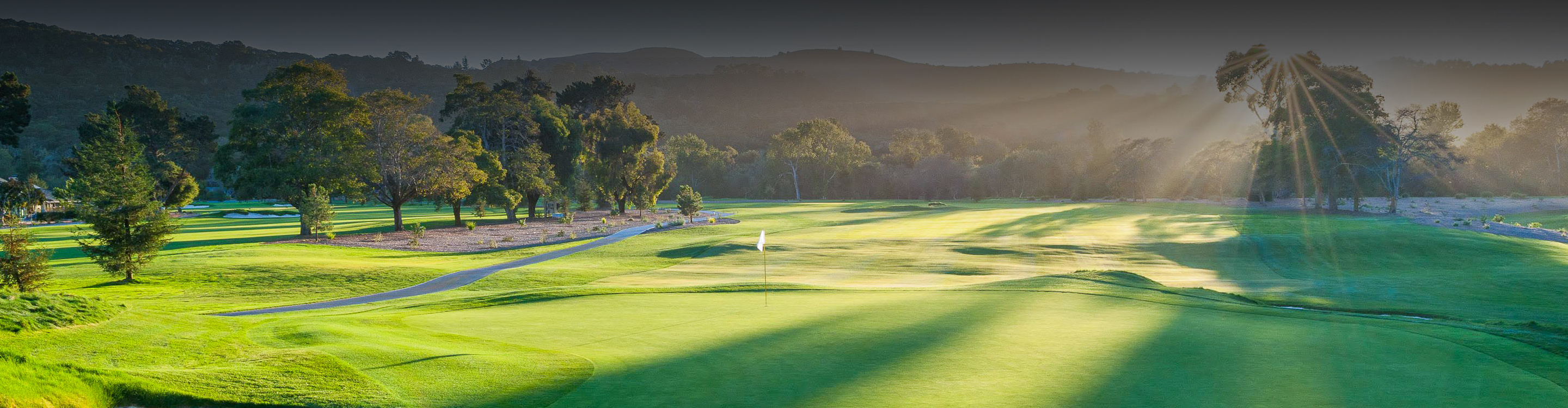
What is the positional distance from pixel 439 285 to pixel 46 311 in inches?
515

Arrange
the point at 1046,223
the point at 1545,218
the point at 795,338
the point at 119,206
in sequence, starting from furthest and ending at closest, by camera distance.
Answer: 1. the point at 1046,223
2. the point at 1545,218
3. the point at 119,206
4. the point at 795,338

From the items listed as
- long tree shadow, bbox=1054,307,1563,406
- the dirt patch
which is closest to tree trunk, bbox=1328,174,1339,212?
the dirt patch

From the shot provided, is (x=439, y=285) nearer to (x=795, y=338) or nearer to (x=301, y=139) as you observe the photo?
(x=795, y=338)

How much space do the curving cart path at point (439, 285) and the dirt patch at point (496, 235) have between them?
12.1 ft

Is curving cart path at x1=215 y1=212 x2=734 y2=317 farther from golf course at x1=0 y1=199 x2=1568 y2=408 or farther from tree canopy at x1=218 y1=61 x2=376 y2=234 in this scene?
tree canopy at x1=218 y1=61 x2=376 y2=234

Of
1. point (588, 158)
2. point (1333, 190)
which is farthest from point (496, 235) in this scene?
point (1333, 190)

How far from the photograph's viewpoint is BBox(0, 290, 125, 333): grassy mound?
22.9 ft

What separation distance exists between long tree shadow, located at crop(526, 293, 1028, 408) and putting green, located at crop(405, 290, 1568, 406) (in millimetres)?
25

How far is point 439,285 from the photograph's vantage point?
66.9 feet

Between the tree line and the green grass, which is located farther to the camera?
the green grass

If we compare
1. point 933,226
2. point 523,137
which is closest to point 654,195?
point 523,137

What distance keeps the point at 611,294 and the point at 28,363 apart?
993cm

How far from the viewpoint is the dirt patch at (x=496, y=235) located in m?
32.8

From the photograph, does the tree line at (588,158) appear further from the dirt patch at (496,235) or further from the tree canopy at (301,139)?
the dirt patch at (496,235)
